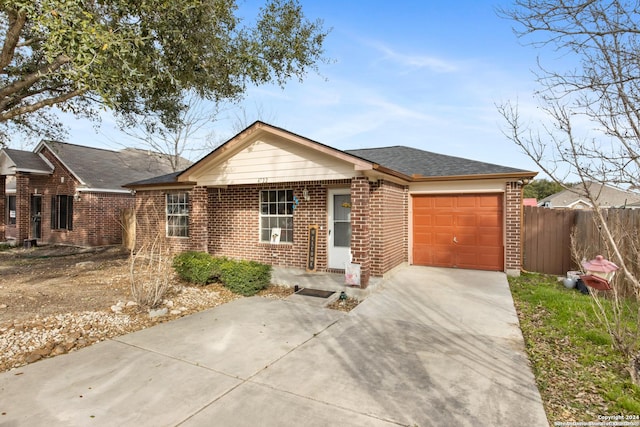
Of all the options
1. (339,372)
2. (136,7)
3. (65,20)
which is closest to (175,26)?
(136,7)

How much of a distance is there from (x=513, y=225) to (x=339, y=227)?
4.65 metres

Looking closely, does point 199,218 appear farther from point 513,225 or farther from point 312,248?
point 513,225

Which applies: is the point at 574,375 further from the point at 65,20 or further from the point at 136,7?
the point at 136,7

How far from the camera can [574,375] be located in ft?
12.2

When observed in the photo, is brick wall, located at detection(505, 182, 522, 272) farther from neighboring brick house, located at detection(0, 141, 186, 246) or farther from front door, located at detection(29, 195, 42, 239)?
front door, located at detection(29, 195, 42, 239)

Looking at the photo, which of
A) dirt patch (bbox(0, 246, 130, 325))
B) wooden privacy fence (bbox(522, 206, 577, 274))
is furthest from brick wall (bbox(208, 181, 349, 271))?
wooden privacy fence (bbox(522, 206, 577, 274))

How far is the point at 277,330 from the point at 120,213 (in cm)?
1450

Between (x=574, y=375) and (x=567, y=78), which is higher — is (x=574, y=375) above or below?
below

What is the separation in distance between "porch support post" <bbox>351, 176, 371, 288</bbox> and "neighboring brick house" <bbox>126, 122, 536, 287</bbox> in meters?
0.02

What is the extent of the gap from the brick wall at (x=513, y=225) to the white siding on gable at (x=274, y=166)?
4.71m

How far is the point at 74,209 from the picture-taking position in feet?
51.5

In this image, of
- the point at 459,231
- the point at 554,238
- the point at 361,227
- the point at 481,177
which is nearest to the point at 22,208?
the point at 361,227

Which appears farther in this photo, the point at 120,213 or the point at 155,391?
the point at 120,213

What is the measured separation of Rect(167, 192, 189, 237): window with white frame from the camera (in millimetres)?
11750
